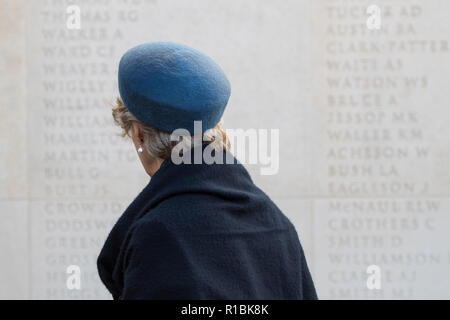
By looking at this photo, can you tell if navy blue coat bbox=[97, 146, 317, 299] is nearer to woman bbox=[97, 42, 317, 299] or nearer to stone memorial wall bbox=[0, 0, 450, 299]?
woman bbox=[97, 42, 317, 299]

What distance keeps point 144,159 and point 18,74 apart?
3063 millimetres

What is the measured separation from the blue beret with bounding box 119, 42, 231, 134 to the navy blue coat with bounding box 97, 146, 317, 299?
12 centimetres

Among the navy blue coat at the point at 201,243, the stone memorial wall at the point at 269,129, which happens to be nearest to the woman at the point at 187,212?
the navy blue coat at the point at 201,243

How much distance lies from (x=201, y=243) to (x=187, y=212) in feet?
0.25

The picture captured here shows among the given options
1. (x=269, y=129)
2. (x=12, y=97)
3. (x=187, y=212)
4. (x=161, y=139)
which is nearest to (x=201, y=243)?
(x=187, y=212)

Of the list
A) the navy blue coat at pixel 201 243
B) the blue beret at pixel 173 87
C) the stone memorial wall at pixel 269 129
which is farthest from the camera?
the stone memorial wall at pixel 269 129

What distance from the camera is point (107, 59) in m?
4.45

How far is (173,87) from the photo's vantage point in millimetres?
1542

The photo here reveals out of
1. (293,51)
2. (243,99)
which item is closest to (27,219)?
(243,99)

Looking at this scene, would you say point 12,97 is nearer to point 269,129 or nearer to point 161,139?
point 269,129

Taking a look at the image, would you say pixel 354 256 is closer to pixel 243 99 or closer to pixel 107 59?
pixel 243 99

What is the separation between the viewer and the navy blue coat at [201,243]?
143 cm

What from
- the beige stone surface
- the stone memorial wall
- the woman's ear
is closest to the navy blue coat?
the woman's ear

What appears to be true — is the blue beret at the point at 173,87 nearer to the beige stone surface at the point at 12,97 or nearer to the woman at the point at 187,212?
the woman at the point at 187,212
